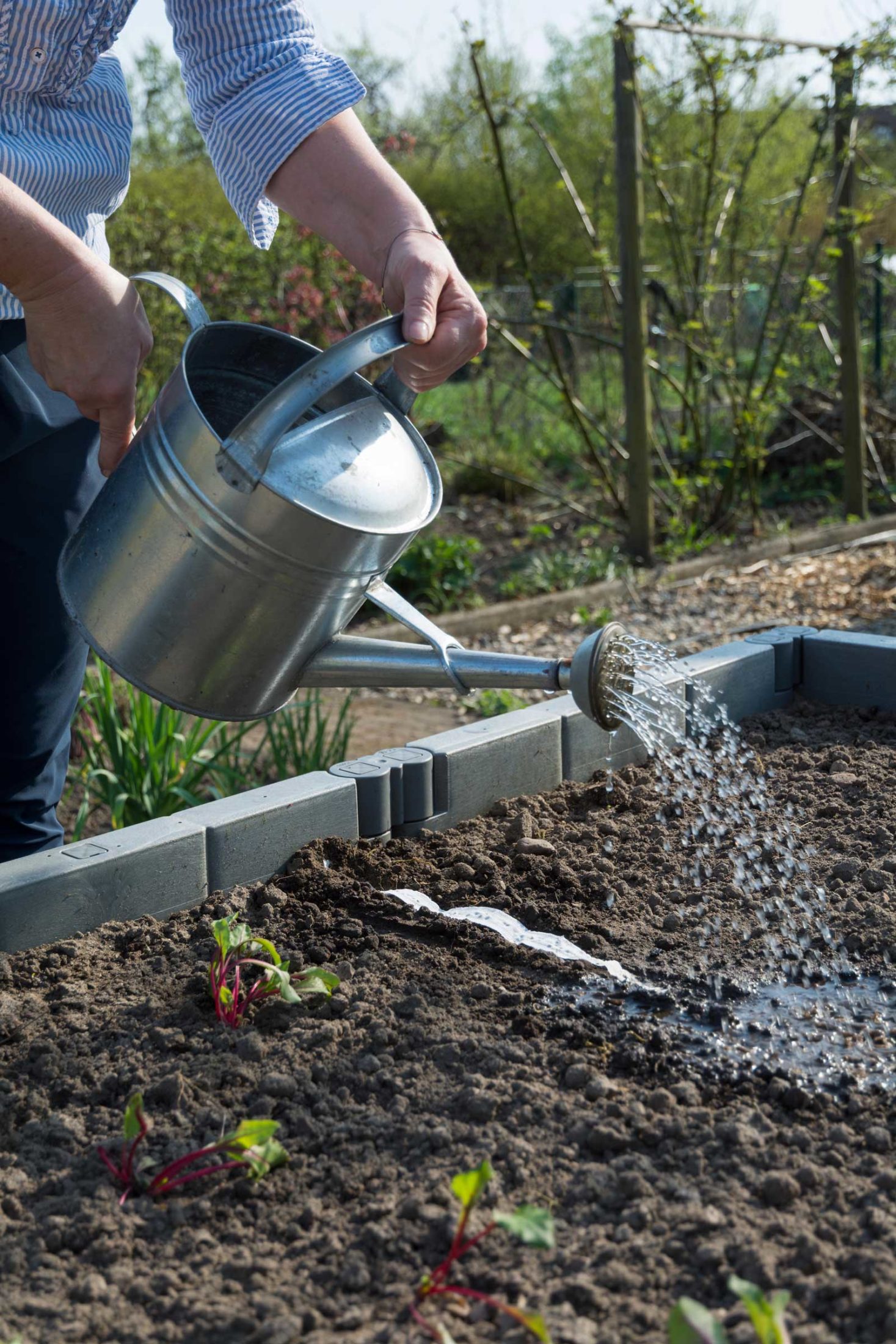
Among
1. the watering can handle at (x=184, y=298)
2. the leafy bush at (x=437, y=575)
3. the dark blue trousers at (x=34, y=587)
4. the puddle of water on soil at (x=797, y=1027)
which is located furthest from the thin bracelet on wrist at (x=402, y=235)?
the leafy bush at (x=437, y=575)

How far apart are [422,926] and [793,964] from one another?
492 millimetres

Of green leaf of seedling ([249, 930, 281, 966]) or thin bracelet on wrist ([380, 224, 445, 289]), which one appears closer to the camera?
green leaf of seedling ([249, 930, 281, 966])

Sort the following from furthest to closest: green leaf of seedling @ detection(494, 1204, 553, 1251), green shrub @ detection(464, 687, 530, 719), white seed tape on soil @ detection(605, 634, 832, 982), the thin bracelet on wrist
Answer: green shrub @ detection(464, 687, 530, 719) < white seed tape on soil @ detection(605, 634, 832, 982) < the thin bracelet on wrist < green leaf of seedling @ detection(494, 1204, 553, 1251)

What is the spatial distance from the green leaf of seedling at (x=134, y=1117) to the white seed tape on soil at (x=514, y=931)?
2.05 feet

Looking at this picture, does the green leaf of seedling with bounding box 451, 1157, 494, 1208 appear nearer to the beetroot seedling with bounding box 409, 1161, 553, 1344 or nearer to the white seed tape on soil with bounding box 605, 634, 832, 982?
the beetroot seedling with bounding box 409, 1161, 553, 1344

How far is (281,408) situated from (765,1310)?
0.89m

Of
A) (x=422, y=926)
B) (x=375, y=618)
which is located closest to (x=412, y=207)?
(x=422, y=926)

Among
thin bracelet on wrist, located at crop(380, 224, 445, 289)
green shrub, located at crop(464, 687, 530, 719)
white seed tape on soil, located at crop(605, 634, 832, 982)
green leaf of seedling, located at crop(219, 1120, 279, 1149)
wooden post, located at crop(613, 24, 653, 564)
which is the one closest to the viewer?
green leaf of seedling, located at crop(219, 1120, 279, 1149)

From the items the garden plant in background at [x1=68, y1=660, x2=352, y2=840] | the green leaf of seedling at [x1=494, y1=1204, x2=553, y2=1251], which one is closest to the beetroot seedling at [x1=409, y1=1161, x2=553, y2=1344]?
the green leaf of seedling at [x1=494, y1=1204, x2=553, y2=1251]

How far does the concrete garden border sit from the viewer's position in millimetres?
1646

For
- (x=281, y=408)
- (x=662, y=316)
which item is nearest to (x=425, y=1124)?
(x=281, y=408)

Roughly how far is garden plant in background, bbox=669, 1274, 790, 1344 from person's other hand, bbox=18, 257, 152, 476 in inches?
41.6

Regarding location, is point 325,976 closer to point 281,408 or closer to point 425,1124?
point 425,1124

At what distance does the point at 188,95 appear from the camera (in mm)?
1770
